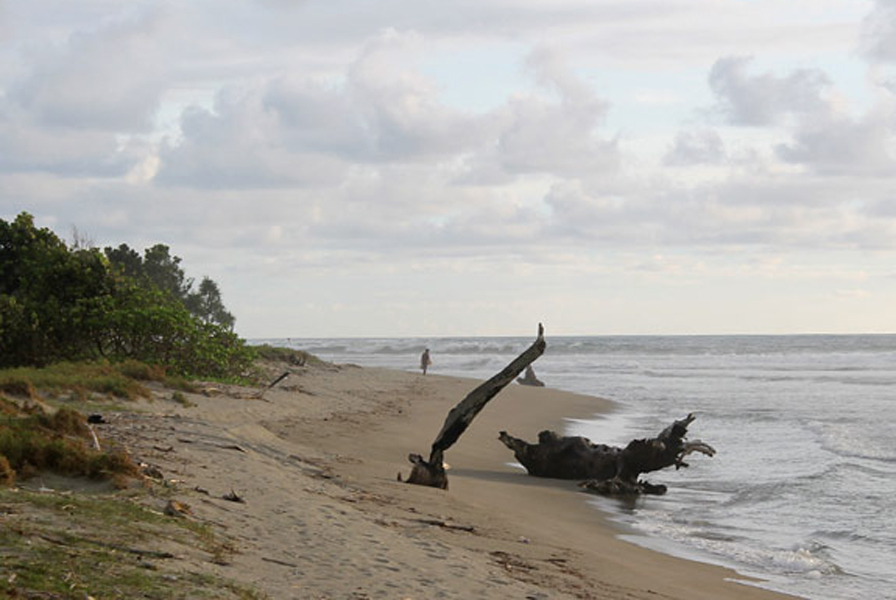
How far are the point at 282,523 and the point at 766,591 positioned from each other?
205 inches

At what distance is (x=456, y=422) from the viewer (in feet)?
45.5

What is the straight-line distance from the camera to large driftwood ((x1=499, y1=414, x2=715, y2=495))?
52.4ft

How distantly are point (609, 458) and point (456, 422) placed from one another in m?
4.34

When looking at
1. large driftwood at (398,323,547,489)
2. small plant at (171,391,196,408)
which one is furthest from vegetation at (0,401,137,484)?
small plant at (171,391,196,408)

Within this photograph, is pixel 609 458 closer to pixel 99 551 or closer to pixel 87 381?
pixel 87 381

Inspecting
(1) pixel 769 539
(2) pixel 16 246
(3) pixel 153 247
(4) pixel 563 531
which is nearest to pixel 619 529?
(4) pixel 563 531

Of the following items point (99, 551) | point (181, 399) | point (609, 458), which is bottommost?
point (609, 458)

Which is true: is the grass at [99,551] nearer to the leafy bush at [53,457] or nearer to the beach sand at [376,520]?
the beach sand at [376,520]

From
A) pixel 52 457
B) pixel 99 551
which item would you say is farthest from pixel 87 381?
pixel 99 551

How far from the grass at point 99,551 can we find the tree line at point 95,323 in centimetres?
1625

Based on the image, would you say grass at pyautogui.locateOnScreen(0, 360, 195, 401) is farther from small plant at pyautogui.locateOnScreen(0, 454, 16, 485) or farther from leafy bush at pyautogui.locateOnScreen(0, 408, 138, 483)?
small plant at pyautogui.locateOnScreen(0, 454, 16, 485)

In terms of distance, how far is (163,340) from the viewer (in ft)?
78.5

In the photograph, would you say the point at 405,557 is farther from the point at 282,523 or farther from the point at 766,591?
the point at 766,591

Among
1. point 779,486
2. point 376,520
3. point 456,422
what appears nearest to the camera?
point 376,520
